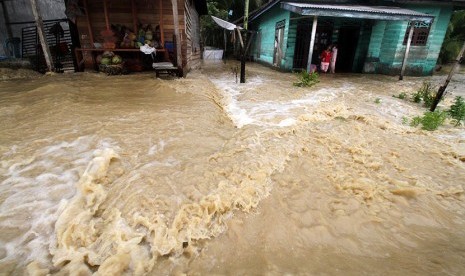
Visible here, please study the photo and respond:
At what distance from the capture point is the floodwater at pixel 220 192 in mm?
2287

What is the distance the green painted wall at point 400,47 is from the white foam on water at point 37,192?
1462 centimetres

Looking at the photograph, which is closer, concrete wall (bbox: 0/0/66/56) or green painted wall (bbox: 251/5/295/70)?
concrete wall (bbox: 0/0/66/56)

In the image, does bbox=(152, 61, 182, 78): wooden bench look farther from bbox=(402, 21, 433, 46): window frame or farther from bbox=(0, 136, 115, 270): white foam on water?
bbox=(402, 21, 433, 46): window frame

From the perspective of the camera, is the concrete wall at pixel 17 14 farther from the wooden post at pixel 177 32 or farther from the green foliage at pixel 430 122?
the green foliage at pixel 430 122

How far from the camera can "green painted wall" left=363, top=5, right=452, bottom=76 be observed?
13.1 metres

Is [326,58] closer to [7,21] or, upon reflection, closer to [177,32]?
[177,32]

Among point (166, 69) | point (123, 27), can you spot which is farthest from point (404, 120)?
point (123, 27)

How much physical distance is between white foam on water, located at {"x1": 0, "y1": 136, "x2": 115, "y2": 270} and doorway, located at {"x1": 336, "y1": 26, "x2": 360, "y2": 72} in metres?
14.7

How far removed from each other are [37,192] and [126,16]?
27.5 feet

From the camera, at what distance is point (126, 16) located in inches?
369

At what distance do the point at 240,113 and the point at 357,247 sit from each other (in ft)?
14.7

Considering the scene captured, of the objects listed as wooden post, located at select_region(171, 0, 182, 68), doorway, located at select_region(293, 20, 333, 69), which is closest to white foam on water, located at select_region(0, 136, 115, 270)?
wooden post, located at select_region(171, 0, 182, 68)

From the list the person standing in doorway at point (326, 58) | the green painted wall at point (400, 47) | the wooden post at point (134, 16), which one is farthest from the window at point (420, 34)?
the wooden post at point (134, 16)

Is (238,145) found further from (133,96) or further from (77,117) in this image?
(133,96)
